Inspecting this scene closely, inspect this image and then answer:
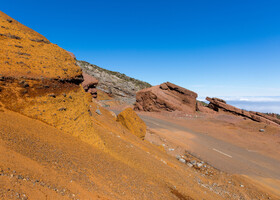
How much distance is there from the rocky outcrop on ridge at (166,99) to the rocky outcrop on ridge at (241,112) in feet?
20.0

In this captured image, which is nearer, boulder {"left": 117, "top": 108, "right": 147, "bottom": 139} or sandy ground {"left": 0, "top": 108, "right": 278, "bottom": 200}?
sandy ground {"left": 0, "top": 108, "right": 278, "bottom": 200}

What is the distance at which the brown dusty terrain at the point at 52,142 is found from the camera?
2039mm

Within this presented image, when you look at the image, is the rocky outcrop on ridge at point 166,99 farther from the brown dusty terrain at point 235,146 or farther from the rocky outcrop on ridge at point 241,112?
the brown dusty terrain at point 235,146

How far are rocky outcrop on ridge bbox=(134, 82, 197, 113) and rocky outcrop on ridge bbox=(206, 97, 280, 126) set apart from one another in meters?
6.10

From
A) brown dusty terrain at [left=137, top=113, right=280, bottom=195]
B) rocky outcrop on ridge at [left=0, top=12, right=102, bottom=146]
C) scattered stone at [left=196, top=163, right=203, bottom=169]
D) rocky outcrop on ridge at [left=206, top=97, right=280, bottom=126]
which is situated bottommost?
scattered stone at [left=196, top=163, right=203, bottom=169]

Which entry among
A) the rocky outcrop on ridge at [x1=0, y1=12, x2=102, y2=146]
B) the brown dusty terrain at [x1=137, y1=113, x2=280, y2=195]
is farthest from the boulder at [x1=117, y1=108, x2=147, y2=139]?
the rocky outcrop on ridge at [x1=0, y1=12, x2=102, y2=146]

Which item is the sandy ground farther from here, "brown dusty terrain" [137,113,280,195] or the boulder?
"brown dusty terrain" [137,113,280,195]

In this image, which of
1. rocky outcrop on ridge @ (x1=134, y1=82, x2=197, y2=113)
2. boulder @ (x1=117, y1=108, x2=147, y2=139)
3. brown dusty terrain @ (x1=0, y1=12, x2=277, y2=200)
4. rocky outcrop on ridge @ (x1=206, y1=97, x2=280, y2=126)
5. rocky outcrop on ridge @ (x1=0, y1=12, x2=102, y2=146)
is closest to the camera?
brown dusty terrain @ (x1=0, y1=12, x2=277, y2=200)

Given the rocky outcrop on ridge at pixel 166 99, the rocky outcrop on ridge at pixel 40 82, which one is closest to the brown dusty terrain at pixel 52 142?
the rocky outcrop on ridge at pixel 40 82

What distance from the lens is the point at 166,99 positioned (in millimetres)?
25703

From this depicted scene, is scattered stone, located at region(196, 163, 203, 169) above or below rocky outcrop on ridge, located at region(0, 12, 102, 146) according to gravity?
below

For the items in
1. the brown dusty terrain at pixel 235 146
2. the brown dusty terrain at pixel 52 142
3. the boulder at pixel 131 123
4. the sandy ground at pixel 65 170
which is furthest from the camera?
the boulder at pixel 131 123

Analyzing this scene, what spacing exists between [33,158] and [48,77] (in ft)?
7.61

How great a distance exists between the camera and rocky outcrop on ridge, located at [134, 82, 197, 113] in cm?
2497
